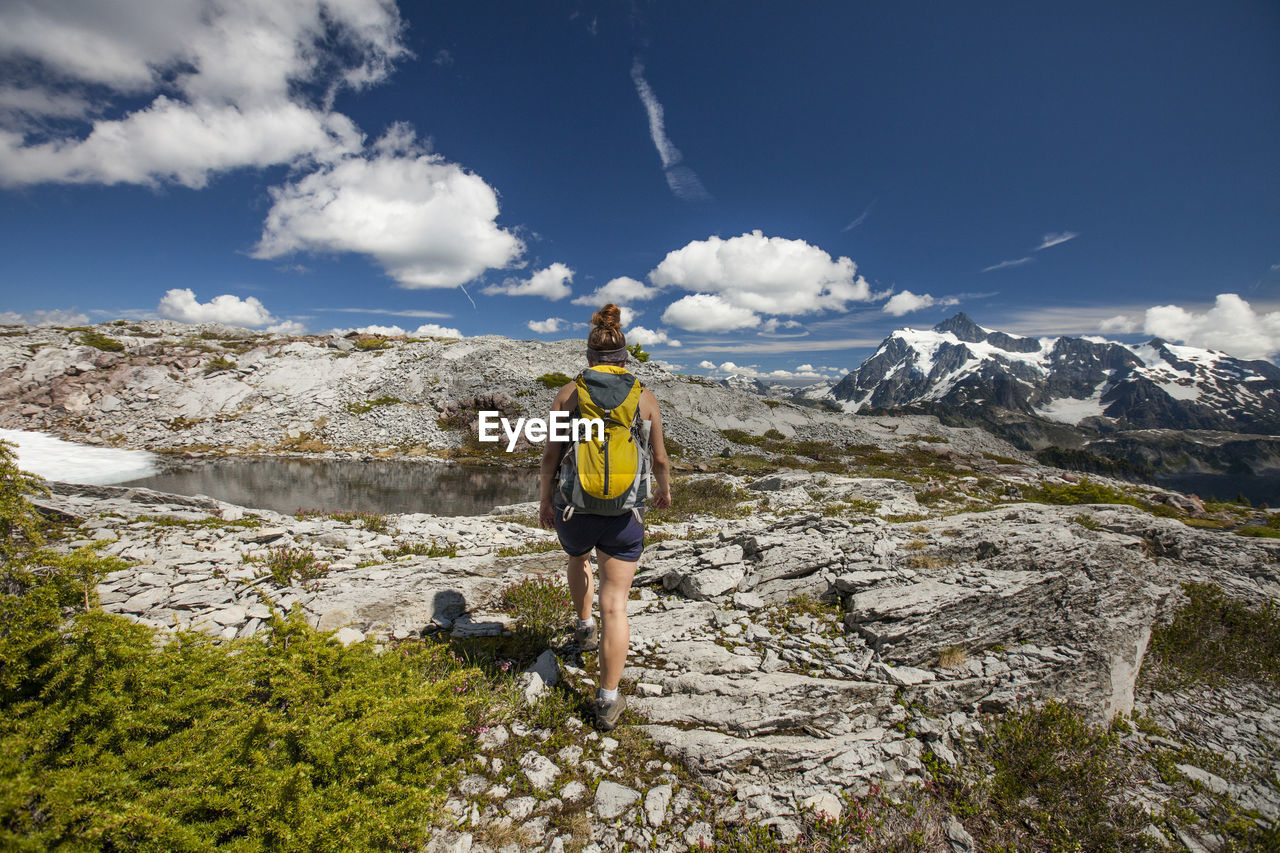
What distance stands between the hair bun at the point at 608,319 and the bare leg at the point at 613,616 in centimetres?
238

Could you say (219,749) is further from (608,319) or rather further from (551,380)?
(551,380)

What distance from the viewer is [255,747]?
10.9 feet

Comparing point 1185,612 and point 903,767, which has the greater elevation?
point 903,767

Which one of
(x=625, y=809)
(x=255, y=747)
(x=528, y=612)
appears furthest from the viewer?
(x=528, y=612)

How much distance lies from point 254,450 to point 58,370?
87.1 ft

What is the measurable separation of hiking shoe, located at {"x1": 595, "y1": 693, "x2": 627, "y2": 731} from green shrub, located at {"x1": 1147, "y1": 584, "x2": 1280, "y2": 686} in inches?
340

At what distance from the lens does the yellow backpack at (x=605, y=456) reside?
4469 millimetres

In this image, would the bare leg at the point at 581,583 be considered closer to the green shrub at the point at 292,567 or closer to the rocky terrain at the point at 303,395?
the green shrub at the point at 292,567

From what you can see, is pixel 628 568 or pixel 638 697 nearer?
pixel 628 568

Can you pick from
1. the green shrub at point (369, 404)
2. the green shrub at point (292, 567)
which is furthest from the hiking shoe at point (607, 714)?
the green shrub at point (369, 404)

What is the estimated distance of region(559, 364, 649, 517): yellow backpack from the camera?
4.47 m

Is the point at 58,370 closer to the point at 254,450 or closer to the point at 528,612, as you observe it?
the point at 254,450

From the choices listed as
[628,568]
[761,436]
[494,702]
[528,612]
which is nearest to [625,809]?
[494,702]

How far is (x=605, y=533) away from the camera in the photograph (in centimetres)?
470
